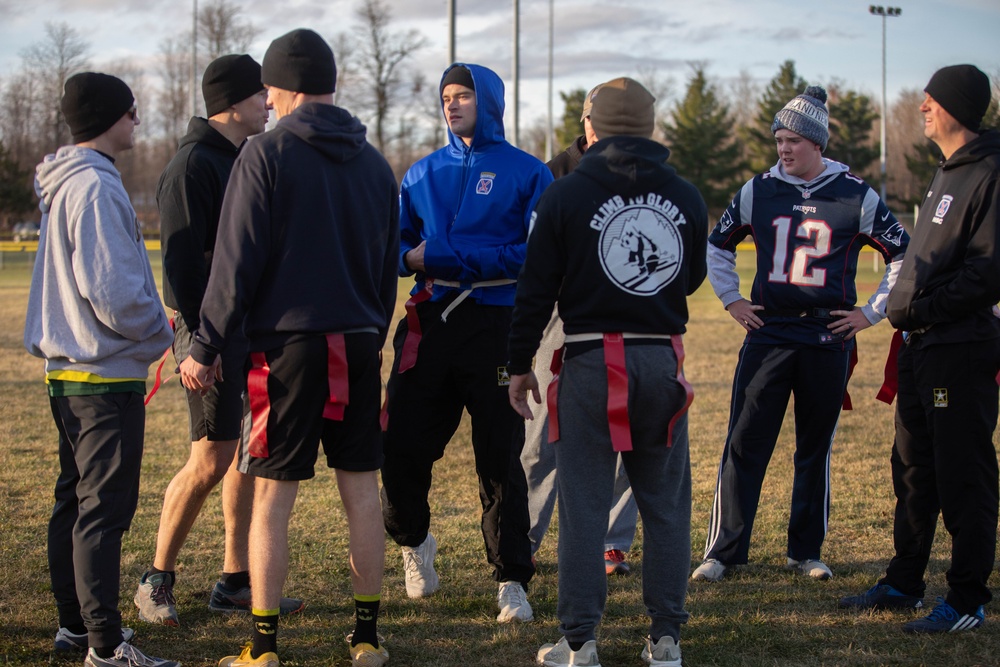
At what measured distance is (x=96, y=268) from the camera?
3.50 m

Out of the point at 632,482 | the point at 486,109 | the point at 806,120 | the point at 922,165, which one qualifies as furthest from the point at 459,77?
the point at 922,165

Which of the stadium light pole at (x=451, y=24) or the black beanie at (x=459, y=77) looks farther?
the stadium light pole at (x=451, y=24)

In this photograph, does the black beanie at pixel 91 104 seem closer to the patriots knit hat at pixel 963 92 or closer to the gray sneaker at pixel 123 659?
the gray sneaker at pixel 123 659

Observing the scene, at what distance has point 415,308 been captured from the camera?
4402 mm

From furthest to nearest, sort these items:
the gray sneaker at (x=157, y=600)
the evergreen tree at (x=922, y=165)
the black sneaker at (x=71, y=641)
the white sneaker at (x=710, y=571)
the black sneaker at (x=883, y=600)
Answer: the evergreen tree at (x=922, y=165) → the white sneaker at (x=710, y=571) → the black sneaker at (x=883, y=600) → the gray sneaker at (x=157, y=600) → the black sneaker at (x=71, y=641)

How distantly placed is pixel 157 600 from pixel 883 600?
3139 millimetres

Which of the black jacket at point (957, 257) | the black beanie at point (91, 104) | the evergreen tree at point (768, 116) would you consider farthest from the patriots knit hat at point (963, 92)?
the evergreen tree at point (768, 116)

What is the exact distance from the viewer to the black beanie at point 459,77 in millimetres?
4426

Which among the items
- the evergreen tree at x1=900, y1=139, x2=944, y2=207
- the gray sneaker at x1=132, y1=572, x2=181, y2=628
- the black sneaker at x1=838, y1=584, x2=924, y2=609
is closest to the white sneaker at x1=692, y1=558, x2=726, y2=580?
the black sneaker at x1=838, y1=584, x2=924, y2=609

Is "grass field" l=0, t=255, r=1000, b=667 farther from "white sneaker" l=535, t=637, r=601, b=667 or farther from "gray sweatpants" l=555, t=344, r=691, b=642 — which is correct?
"gray sweatpants" l=555, t=344, r=691, b=642

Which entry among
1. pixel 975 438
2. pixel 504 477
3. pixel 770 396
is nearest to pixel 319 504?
pixel 504 477

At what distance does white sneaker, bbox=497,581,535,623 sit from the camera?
4.25 metres

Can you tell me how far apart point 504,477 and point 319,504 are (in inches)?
77.7

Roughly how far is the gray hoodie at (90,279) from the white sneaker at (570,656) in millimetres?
1820
